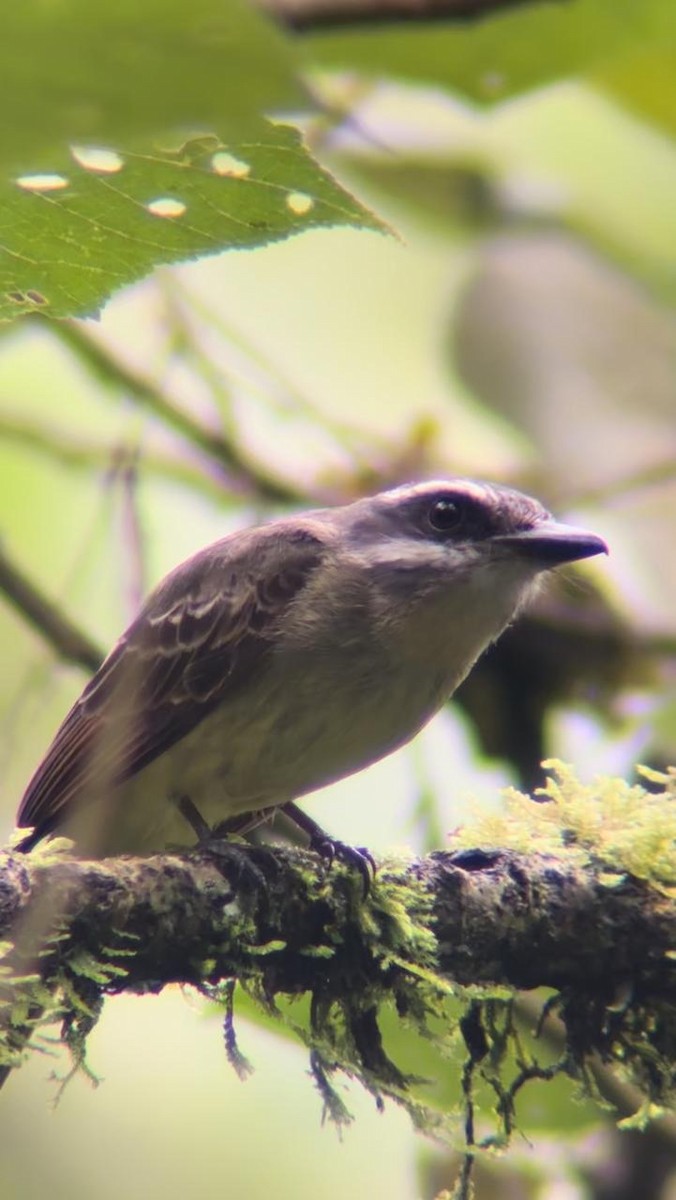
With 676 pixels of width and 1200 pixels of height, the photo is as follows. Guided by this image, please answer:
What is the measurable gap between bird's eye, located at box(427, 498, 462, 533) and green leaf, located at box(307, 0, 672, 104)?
1.20 metres

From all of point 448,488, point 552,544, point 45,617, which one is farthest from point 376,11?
point 45,617

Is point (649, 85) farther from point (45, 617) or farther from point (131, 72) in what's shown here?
point (131, 72)

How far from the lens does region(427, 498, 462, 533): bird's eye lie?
12.2 feet

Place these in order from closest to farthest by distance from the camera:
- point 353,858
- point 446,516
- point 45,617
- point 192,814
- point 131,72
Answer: point 131,72 < point 353,858 < point 192,814 < point 446,516 < point 45,617

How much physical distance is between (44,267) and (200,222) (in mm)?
168

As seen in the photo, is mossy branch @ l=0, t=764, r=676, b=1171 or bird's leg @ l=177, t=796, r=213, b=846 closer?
mossy branch @ l=0, t=764, r=676, b=1171

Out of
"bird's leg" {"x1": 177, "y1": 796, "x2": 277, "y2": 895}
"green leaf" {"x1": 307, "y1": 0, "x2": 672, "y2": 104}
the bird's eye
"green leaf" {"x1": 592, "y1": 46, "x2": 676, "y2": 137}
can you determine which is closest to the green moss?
"bird's leg" {"x1": 177, "y1": 796, "x2": 277, "y2": 895}

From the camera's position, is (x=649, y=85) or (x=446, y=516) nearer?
(x=649, y=85)

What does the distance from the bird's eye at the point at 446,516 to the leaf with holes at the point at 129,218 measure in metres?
2.32

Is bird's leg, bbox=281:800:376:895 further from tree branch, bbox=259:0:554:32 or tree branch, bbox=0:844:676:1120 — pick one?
tree branch, bbox=259:0:554:32

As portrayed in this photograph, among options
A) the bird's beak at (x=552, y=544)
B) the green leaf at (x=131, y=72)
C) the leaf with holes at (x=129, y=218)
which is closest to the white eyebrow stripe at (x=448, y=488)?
the bird's beak at (x=552, y=544)

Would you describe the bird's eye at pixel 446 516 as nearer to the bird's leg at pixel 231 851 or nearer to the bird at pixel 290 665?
the bird at pixel 290 665

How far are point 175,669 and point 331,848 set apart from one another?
76cm

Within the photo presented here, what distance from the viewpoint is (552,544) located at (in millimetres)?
3574
